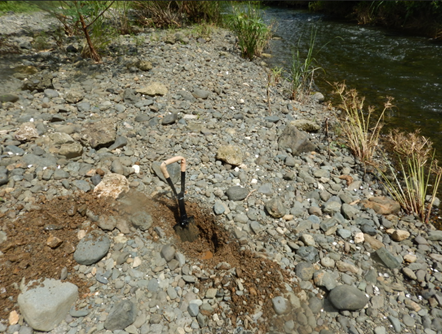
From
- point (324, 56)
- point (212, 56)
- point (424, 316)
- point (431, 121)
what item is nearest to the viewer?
point (424, 316)

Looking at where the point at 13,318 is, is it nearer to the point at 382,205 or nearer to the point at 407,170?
the point at 382,205

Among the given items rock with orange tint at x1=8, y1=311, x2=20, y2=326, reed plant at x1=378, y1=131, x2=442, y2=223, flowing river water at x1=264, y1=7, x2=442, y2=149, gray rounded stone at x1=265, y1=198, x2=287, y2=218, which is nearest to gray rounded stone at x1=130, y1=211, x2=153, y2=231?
rock with orange tint at x1=8, y1=311, x2=20, y2=326

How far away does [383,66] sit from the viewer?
5.56 metres

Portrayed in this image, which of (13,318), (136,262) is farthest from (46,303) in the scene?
(136,262)

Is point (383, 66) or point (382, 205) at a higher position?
point (383, 66)

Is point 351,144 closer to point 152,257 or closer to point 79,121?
point 152,257

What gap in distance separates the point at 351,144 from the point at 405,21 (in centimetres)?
709

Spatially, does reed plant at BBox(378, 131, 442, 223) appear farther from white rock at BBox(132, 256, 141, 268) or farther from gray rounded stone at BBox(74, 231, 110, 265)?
gray rounded stone at BBox(74, 231, 110, 265)

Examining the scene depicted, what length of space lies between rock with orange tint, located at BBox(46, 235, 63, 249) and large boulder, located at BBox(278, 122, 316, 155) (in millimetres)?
2220

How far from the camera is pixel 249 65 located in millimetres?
5121

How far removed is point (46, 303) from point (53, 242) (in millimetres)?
399

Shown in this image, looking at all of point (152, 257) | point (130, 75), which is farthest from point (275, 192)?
point (130, 75)

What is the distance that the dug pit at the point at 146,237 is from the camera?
1.70m

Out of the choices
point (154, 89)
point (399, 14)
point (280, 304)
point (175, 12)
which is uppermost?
point (399, 14)
